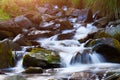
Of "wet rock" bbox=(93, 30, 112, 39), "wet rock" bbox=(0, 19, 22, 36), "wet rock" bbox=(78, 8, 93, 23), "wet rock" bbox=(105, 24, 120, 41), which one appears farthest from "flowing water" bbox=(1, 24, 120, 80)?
"wet rock" bbox=(78, 8, 93, 23)

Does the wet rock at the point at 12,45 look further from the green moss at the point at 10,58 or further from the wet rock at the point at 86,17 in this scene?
the wet rock at the point at 86,17

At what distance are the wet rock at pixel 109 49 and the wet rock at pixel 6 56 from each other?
2.82m

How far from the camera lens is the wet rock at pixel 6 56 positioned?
901cm

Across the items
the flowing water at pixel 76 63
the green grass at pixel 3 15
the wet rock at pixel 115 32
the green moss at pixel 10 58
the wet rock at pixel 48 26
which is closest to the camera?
the flowing water at pixel 76 63

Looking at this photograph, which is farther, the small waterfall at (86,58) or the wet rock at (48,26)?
the wet rock at (48,26)

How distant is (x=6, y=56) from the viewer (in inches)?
361

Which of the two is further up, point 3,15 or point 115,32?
point 3,15

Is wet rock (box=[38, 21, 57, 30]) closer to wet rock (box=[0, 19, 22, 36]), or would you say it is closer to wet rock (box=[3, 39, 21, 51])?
wet rock (box=[0, 19, 22, 36])

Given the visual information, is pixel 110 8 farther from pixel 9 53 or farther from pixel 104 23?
pixel 104 23

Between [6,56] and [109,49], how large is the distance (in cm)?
336

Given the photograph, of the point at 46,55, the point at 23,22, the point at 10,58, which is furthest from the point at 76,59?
the point at 23,22

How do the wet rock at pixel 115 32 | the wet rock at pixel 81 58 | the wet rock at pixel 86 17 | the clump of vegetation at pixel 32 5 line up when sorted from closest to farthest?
the clump of vegetation at pixel 32 5 < the wet rock at pixel 81 58 < the wet rock at pixel 115 32 < the wet rock at pixel 86 17

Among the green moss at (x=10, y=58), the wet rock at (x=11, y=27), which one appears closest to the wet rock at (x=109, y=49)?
the green moss at (x=10, y=58)

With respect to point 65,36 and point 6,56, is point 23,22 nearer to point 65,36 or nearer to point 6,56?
point 65,36
